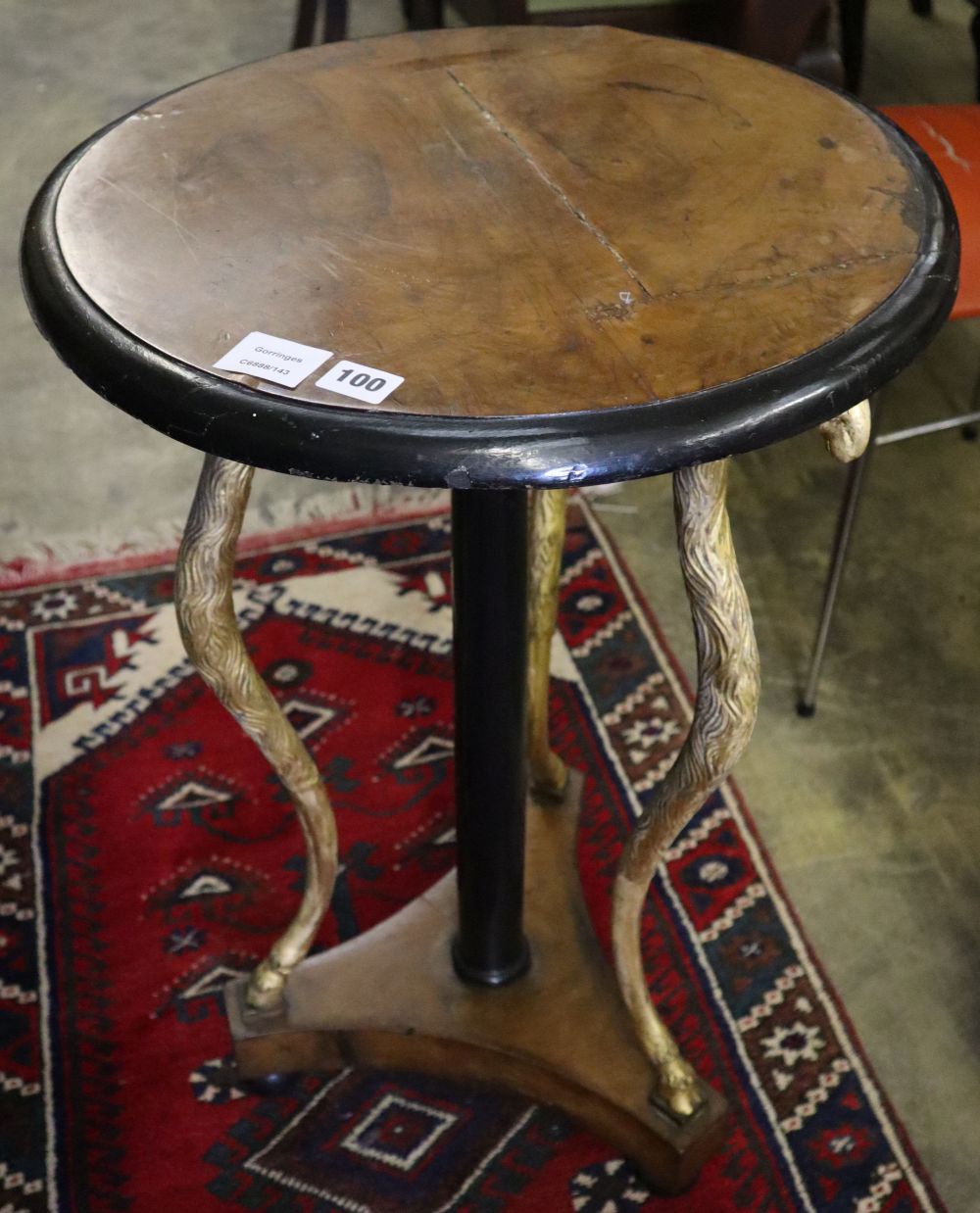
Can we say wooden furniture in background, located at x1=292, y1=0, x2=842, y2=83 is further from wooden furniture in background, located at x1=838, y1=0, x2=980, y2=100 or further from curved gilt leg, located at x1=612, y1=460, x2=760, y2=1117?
curved gilt leg, located at x1=612, y1=460, x2=760, y2=1117

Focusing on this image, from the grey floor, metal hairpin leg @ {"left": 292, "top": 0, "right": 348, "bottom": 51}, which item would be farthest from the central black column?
metal hairpin leg @ {"left": 292, "top": 0, "right": 348, "bottom": 51}

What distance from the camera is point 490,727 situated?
44.4 inches

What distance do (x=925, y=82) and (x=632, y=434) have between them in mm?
2745

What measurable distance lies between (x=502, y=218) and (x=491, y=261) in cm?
7

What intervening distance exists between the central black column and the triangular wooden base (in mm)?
35

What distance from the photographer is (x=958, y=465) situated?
2098 mm

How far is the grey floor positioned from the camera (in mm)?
1390

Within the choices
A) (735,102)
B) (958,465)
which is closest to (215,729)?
(735,102)

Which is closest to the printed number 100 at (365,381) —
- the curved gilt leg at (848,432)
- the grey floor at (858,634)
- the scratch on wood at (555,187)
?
the scratch on wood at (555,187)

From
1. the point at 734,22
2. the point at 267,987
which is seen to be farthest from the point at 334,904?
the point at 734,22

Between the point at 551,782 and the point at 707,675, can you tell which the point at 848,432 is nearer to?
the point at 707,675

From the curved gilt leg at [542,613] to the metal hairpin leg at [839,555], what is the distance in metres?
0.38

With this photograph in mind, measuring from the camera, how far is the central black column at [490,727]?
3.36 feet

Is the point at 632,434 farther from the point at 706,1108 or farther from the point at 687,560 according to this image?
the point at 706,1108
